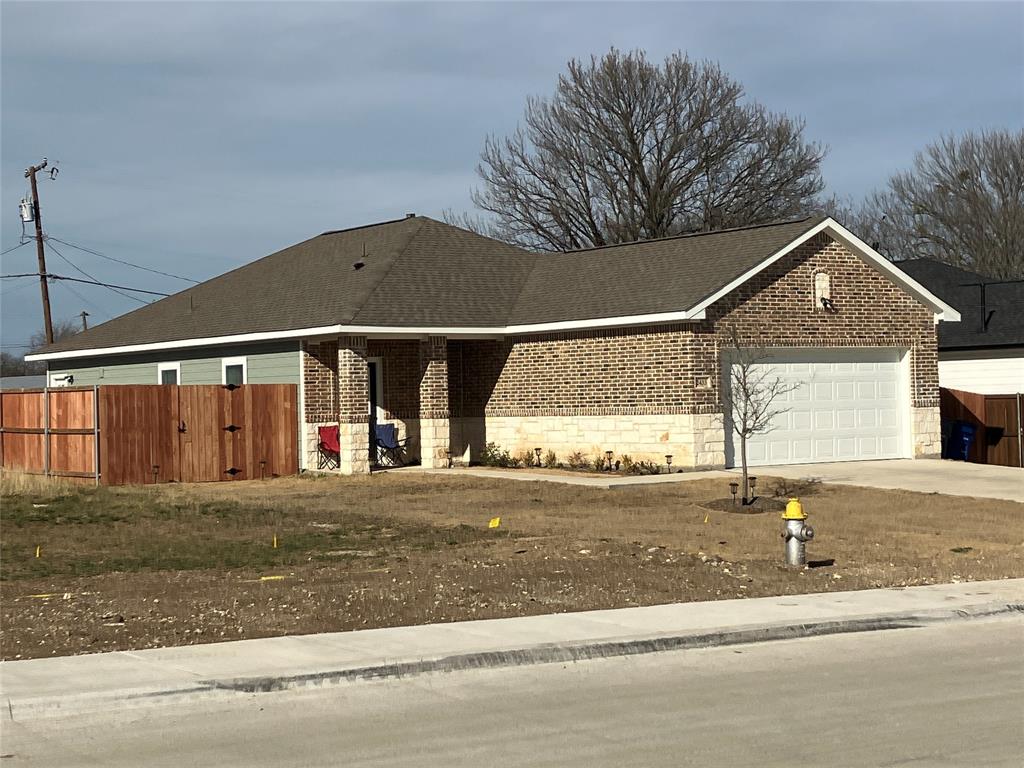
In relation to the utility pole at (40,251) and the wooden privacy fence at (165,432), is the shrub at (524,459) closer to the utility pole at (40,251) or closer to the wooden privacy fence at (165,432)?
the wooden privacy fence at (165,432)

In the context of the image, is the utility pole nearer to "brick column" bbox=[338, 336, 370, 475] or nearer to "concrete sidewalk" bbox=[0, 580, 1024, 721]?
"brick column" bbox=[338, 336, 370, 475]

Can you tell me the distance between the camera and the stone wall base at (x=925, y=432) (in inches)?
1200

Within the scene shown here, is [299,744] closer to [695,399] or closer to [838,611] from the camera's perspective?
[838,611]

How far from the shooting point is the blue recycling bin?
33844mm

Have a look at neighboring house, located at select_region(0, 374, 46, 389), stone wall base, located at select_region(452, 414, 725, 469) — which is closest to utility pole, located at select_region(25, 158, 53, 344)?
neighboring house, located at select_region(0, 374, 46, 389)

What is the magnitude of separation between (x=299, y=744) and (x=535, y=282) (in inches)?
1010

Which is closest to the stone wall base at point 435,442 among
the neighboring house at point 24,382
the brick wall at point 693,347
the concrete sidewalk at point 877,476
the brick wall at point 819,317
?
the concrete sidewalk at point 877,476

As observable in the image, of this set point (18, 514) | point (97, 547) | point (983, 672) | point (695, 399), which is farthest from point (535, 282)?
point (983, 672)

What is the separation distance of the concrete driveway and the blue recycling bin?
12.5 feet

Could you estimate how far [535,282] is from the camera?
33.2m

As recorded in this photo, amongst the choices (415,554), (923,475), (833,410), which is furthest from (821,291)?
(415,554)

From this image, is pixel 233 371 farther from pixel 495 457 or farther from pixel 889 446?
pixel 889 446

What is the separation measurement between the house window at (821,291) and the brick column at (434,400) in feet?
26.1

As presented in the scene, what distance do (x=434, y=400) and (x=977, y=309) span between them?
1791 cm
